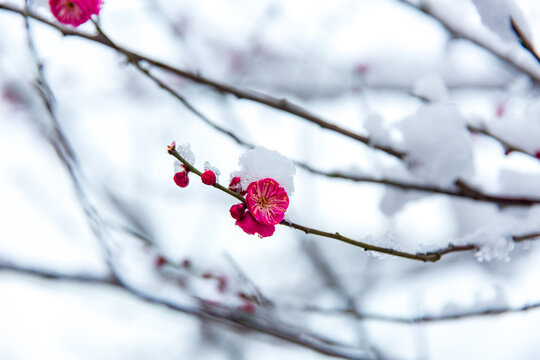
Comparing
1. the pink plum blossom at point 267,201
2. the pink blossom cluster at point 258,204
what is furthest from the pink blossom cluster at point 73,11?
the pink plum blossom at point 267,201

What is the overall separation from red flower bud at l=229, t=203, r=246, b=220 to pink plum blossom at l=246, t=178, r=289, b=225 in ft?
0.07

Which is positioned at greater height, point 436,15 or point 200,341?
point 436,15

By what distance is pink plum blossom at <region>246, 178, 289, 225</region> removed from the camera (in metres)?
0.80

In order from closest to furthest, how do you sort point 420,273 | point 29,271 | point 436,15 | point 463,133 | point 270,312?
point 463,133
point 29,271
point 270,312
point 436,15
point 420,273

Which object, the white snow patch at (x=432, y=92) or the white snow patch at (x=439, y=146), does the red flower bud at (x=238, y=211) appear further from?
the white snow patch at (x=432, y=92)

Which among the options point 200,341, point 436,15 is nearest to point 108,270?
point 436,15

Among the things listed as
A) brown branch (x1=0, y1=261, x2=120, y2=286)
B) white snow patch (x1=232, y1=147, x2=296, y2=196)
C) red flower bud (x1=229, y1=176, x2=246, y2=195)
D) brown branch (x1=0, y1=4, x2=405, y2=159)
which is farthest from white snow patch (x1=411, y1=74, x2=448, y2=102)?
brown branch (x1=0, y1=261, x2=120, y2=286)

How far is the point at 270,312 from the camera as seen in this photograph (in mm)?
1484

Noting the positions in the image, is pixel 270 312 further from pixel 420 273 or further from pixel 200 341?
pixel 420 273

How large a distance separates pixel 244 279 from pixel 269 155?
0.57m

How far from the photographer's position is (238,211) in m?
0.81

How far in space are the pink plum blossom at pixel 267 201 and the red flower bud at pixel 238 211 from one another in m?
0.02

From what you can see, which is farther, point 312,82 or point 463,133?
point 312,82

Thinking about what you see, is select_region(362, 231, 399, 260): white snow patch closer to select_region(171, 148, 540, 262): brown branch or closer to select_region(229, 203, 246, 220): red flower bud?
select_region(171, 148, 540, 262): brown branch
